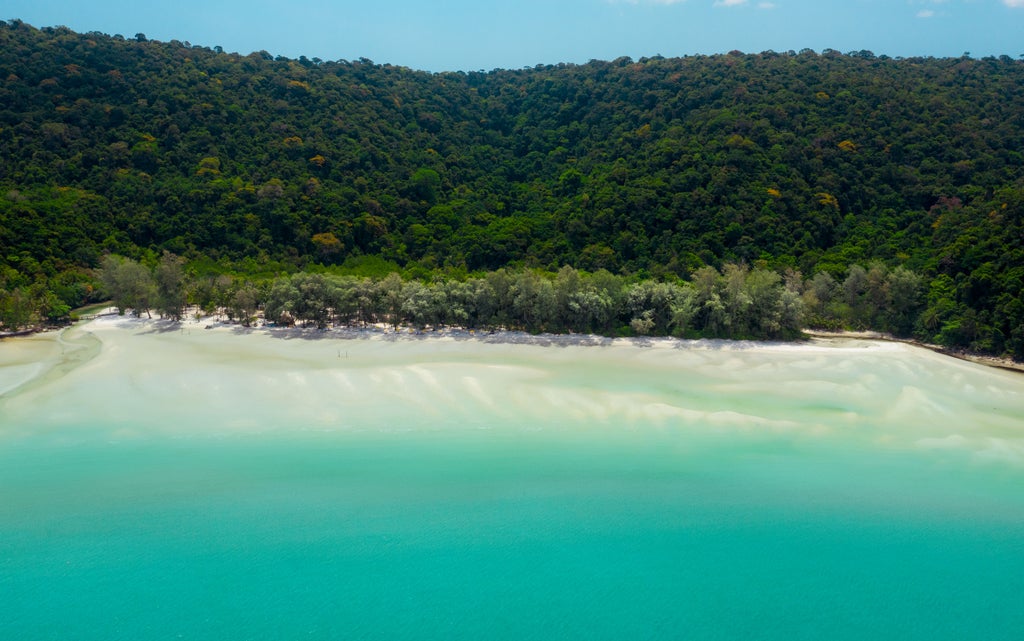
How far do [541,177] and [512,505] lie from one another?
55537mm

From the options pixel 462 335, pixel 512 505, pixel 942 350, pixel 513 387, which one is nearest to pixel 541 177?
pixel 462 335

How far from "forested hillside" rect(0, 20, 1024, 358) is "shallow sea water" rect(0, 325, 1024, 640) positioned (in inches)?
680

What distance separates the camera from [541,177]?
67.9 metres

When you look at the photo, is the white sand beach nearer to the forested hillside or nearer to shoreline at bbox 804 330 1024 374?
shoreline at bbox 804 330 1024 374

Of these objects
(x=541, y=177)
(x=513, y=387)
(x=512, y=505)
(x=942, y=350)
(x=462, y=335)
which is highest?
(x=541, y=177)

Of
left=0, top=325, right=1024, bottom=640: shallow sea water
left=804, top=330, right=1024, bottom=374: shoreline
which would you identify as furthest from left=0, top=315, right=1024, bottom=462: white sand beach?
left=804, top=330, right=1024, bottom=374: shoreline

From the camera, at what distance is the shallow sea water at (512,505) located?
12.9 metres

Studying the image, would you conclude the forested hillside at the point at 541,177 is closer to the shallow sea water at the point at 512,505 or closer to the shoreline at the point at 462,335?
the shoreline at the point at 462,335

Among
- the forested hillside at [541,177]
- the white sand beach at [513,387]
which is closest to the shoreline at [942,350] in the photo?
the forested hillside at [541,177]

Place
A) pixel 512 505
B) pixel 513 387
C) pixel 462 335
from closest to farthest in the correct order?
1. pixel 512 505
2. pixel 513 387
3. pixel 462 335

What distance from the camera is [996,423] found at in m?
23.2

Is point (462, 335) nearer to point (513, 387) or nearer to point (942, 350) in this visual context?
point (513, 387)

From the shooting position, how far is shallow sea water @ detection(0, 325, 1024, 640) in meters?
12.9

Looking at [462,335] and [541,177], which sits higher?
[541,177]
